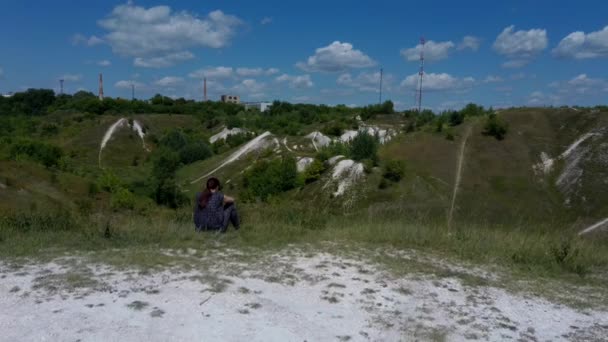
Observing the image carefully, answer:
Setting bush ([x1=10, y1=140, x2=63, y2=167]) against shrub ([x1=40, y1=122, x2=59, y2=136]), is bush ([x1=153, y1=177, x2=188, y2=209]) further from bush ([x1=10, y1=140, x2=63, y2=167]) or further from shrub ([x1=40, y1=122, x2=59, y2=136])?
shrub ([x1=40, y1=122, x2=59, y2=136])

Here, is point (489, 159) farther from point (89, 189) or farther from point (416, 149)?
point (89, 189)

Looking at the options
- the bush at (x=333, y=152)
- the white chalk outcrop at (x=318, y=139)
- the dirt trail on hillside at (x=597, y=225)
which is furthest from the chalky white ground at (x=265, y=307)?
the white chalk outcrop at (x=318, y=139)

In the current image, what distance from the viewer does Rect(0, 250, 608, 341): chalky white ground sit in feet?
14.3

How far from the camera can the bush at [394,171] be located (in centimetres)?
4103

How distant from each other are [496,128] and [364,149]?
1459 centimetres

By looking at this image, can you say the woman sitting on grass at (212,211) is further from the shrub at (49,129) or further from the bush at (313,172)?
the shrub at (49,129)

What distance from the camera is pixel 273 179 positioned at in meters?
45.9

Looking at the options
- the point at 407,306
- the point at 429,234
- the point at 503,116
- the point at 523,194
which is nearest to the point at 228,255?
the point at 407,306

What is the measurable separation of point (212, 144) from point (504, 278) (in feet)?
272

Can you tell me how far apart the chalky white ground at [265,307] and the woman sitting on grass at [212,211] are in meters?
1.89

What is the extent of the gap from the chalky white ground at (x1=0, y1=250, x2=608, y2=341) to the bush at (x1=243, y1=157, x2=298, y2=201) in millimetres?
37696

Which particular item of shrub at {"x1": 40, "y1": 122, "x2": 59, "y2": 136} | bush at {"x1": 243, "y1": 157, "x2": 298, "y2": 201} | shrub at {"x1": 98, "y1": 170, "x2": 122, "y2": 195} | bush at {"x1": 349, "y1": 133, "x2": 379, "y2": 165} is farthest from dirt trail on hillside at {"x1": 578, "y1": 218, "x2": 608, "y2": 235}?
shrub at {"x1": 40, "y1": 122, "x2": 59, "y2": 136}

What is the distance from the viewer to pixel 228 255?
271 inches

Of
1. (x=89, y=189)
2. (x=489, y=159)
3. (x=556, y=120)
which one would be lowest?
(x=89, y=189)
